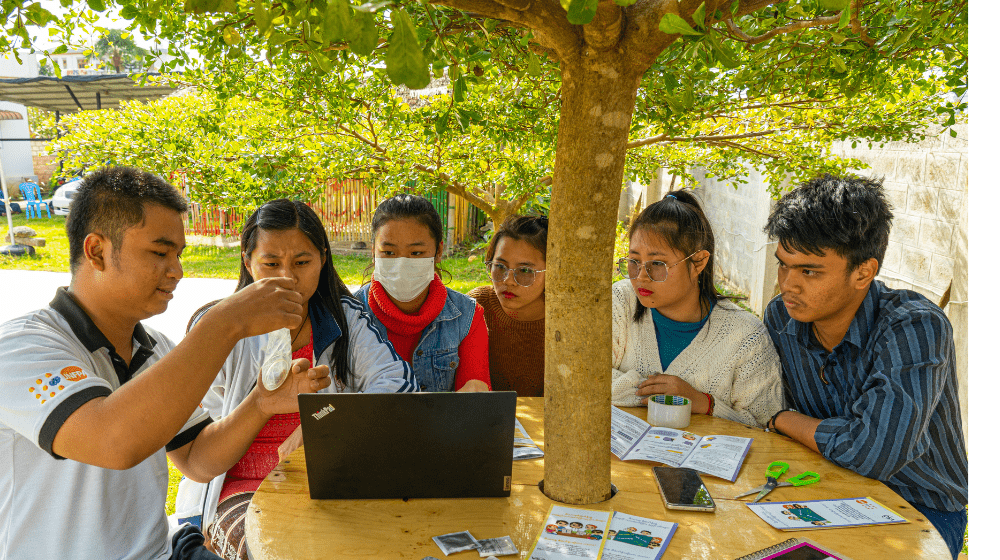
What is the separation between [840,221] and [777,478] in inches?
35.0

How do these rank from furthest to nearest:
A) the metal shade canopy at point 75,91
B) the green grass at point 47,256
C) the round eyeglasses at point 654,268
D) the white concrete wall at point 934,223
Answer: the green grass at point 47,256
the metal shade canopy at point 75,91
the white concrete wall at point 934,223
the round eyeglasses at point 654,268

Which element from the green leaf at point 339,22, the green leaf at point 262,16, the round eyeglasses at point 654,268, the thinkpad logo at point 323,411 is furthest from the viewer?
the round eyeglasses at point 654,268

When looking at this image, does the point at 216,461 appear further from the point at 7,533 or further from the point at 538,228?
the point at 538,228

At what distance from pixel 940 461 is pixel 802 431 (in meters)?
0.50

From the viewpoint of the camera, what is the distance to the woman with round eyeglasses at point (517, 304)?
2982mm

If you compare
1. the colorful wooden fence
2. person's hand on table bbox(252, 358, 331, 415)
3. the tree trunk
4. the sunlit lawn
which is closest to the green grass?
the sunlit lawn

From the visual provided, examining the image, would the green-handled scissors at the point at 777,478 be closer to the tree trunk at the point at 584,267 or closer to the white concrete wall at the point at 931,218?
the tree trunk at the point at 584,267

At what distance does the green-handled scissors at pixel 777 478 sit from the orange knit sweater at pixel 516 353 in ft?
4.40

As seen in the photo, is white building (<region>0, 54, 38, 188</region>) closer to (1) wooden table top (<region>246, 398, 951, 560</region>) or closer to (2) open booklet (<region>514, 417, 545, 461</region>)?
(2) open booklet (<region>514, 417, 545, 461</region>)

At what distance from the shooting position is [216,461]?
1949mm

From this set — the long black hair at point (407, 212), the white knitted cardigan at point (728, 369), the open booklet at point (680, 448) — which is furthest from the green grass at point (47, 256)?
the open booklet at point (680, 448)

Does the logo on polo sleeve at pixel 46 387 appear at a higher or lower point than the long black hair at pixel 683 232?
lower

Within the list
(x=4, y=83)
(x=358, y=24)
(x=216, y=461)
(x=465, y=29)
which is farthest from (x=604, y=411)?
(x=4, y=83)

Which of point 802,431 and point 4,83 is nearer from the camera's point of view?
point 802,431
